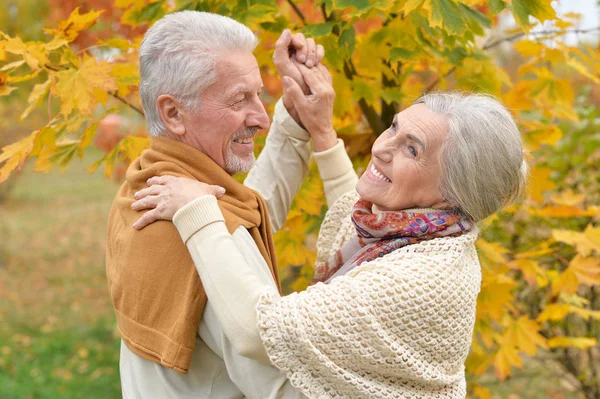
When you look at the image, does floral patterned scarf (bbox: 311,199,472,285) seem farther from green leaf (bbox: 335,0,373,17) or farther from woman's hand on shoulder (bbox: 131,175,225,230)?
green leaf (bbox: 335,0,373,17)

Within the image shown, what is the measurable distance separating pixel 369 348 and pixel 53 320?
6.12 m

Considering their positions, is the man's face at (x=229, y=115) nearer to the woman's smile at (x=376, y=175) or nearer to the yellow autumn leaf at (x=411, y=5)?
the woman's smile at (x=376, y=175)

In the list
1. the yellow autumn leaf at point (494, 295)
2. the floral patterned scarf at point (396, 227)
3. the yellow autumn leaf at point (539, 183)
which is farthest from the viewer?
the yellow autumn leaf at point (539, 183)

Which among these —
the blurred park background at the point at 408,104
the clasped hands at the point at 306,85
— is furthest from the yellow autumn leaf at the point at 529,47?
the clasped hands at the point at 306,85

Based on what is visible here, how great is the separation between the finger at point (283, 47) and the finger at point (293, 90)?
0.06m

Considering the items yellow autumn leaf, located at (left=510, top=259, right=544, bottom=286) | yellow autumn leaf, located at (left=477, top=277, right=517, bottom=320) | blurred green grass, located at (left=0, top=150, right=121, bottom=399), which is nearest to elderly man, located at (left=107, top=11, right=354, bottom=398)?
yellow autumn leaf, located at (left=477, top=277, right=517, bottom=320)

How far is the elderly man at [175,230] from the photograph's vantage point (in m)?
1.68

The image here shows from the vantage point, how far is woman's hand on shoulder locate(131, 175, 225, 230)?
1.67 metres

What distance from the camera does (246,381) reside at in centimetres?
167

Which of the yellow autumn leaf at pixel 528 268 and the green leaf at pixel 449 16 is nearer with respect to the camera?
the green leaf at pixel 449 16

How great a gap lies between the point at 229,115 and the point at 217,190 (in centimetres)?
24

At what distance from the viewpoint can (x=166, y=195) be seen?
170cm

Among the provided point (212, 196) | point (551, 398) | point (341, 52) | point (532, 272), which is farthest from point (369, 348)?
point (551, 398)

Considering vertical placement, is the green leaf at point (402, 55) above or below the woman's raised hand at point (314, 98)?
above
